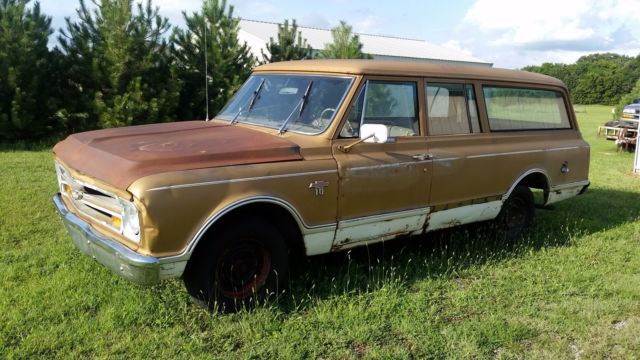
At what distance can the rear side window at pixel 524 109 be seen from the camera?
5.65m

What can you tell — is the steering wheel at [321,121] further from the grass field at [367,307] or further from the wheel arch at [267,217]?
the grass field at [367,307]

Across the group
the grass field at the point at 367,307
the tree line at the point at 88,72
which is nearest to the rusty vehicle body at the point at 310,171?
the grass field at the point at 367,307

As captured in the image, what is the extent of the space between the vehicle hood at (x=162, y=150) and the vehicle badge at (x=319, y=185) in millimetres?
220

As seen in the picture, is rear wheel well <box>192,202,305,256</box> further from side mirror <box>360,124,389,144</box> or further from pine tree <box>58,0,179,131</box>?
pine tree <box>58,0,179,131</box>

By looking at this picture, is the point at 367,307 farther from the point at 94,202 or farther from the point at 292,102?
the point at 94,202

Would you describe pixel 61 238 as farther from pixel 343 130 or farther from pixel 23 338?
pixel 343 130

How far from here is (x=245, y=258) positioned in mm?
4059

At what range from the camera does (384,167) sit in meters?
4.52

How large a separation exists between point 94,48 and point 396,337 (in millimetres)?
10542

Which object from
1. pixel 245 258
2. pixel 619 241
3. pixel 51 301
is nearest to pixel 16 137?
pixel 51 301

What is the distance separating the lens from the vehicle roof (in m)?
4.63

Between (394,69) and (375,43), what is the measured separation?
2595cm

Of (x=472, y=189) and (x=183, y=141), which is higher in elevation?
(x=183, y=141)

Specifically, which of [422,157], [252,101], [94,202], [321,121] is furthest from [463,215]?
[94,202]
